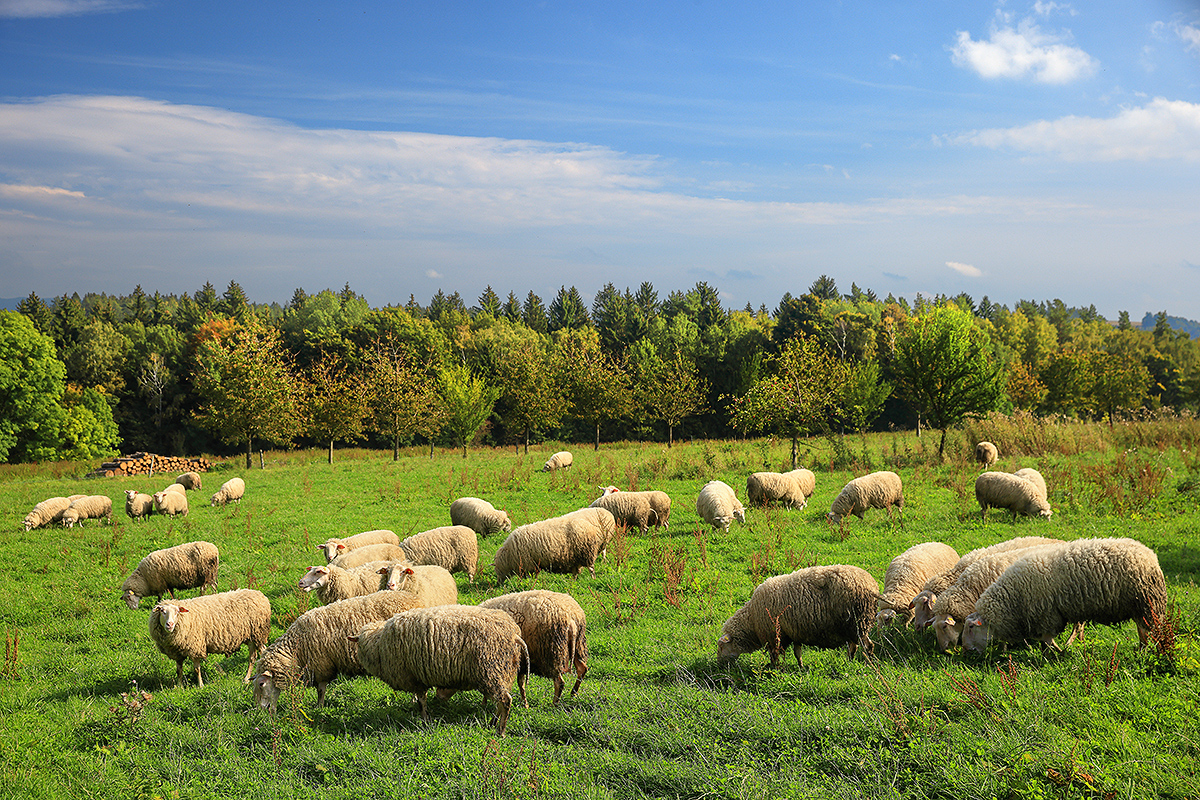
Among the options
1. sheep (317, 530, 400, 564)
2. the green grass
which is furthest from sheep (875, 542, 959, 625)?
sheep (317, 530, 400, 564)

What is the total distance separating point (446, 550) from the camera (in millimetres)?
12773

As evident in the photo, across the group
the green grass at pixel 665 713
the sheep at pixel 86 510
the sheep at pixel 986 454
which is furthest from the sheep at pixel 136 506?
the sheep at pixel 986 454

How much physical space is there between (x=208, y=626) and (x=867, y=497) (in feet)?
45.8

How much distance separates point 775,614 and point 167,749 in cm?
694

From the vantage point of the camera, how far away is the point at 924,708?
5684mm

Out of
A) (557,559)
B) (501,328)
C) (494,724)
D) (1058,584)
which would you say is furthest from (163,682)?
(501,328)

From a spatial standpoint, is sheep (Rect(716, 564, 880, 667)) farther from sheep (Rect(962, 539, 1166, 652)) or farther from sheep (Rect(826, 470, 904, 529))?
sheep (Rect(826, 470, 904, 529))

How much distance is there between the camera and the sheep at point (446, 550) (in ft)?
41.3

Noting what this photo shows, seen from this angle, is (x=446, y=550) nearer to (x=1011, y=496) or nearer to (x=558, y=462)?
(x=1011, y=496)

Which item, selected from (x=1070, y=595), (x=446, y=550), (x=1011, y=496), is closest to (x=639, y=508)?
(x=446, y=550)

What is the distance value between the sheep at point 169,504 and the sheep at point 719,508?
676 inches

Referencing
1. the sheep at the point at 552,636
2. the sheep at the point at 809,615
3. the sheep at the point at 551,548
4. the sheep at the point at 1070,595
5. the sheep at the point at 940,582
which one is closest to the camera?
the sheep at the point at 1070,595

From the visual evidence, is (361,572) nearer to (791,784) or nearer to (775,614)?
(775,614)

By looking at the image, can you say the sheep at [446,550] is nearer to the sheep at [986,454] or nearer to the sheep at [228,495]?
the sheep at [228,495]
